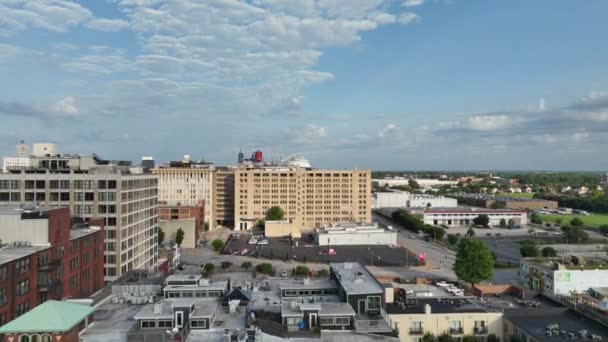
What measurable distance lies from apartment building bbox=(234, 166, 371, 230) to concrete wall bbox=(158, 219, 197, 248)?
2595 centimetres

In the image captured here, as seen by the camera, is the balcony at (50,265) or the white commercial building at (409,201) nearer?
the balcony at (50,265)

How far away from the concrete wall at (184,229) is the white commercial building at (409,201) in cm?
7042

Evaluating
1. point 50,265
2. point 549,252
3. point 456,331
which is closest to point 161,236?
point 50,265

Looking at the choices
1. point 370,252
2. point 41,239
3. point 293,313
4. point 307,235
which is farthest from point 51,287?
point 307,235

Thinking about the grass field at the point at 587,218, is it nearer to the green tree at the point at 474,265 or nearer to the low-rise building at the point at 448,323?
the green tree at the point at 474,265

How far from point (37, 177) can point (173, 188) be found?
61.4 metres

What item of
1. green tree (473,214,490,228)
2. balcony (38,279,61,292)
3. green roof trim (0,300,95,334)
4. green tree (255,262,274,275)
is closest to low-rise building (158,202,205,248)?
green tree (255,262,274,275)

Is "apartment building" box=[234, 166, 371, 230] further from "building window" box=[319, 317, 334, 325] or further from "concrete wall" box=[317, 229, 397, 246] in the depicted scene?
"building window" box=[319, 317, 334, 325]

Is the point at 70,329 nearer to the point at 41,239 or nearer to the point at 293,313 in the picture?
the point at 293,313

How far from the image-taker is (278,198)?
10388cm

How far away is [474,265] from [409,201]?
295 ft

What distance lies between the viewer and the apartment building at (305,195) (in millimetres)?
103750

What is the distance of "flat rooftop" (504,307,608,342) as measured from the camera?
26.8m

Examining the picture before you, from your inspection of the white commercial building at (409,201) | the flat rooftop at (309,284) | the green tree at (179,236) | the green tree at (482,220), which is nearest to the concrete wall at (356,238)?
the green tree at (179,236)
